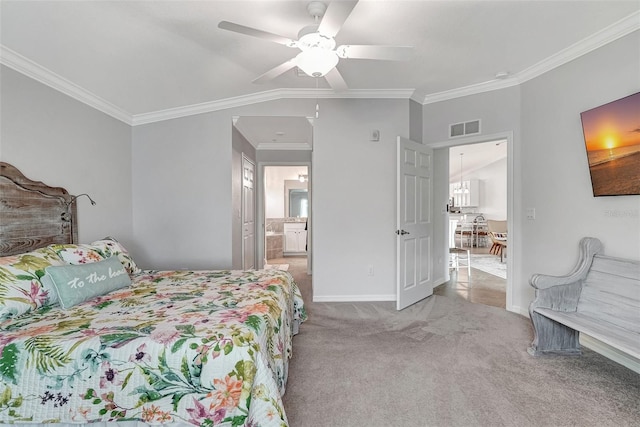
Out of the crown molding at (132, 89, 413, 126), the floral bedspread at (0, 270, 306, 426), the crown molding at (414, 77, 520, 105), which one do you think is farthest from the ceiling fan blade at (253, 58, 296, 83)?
the crown molding at (414, 77, 520, 105)

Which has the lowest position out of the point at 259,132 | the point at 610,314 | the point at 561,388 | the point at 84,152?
the point at 561,388

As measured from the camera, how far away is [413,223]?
363 centimetres

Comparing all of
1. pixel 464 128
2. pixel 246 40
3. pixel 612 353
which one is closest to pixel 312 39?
pixel 246 40

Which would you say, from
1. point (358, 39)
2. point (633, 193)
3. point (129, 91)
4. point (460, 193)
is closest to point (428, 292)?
point (633, 193)

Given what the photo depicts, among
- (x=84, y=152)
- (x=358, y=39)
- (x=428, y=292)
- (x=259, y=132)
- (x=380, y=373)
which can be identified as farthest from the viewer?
(x=259, y=132)

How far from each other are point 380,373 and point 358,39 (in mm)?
2539

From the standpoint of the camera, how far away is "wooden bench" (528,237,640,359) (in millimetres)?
2057

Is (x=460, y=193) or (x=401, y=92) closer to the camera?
(x=401, y=92)

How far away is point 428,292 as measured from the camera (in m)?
3.90

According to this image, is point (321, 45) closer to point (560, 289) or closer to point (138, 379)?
point (138, 379)

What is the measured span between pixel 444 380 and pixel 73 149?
11.9 feet

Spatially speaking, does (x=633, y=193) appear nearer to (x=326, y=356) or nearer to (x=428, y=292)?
(x=428, y=292)

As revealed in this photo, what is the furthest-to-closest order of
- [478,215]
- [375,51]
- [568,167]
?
[478,215]
[568,167]
[375,51]

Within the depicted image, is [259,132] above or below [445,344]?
above
